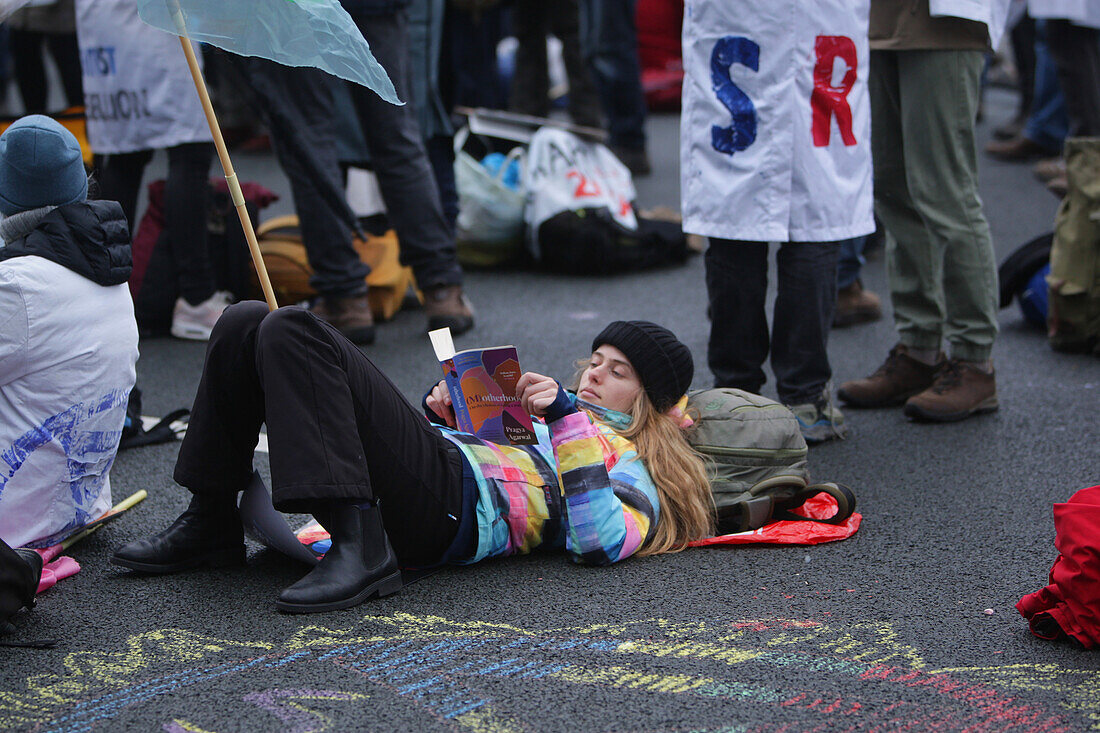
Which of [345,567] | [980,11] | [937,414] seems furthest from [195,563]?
[980,11]

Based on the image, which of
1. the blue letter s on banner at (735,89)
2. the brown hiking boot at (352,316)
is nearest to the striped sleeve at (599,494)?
the blue letter s on banner at (735,89)

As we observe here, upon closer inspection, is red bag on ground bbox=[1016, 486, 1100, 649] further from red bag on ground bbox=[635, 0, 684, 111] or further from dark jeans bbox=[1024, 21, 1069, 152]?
red bag on ground bbox=[635, 0, 684, 111]

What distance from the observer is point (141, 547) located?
2.44 meters

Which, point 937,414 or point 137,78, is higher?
point 137,78

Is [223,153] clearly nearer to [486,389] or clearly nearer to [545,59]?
[486,389]

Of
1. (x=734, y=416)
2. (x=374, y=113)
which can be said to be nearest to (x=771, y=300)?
(x=374, y=113)

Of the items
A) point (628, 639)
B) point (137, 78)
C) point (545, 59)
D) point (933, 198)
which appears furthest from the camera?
point (545, 59)

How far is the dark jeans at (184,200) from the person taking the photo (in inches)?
168

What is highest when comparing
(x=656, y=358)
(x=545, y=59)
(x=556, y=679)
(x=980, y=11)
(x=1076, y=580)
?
(x=980, y=11)

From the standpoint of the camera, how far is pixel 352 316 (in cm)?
426

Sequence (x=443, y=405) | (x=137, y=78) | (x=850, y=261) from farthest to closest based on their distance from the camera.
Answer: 1. (x=850, y=261)
2. (x=137, y=78)
3. (x=443, y=405)

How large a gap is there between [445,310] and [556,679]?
2.50m

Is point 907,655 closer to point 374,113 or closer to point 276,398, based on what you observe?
point 276,398

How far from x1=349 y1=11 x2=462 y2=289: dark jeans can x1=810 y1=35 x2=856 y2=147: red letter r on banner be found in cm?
157
